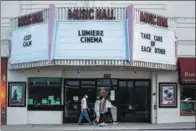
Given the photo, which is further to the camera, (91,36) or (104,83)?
(104,83)

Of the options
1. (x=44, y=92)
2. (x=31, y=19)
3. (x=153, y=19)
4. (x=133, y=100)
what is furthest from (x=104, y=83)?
(x=31, y=19)

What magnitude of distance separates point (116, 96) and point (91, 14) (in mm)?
5548

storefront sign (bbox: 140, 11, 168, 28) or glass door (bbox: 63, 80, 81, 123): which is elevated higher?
storefront sign (bbox: 140, 11, 168, 28)

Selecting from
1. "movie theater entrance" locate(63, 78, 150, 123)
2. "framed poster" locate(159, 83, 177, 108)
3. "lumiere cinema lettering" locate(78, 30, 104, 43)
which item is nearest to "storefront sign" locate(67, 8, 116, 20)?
"lumiere cinema lettering" locate(78, 30, 104, 43)

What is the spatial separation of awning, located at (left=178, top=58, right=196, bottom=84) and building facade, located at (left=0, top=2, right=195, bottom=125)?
5 centimetres

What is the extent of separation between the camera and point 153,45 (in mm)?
17641

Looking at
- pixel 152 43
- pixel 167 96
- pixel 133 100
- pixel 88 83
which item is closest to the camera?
pixel 152 43

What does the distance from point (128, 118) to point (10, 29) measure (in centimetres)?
785

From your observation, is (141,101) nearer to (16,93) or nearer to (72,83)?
(72,83)

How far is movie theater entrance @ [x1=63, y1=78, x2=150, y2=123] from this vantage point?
66.5 ft

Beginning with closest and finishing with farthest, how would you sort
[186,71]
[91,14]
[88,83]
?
[91,14] → [186,71] → [88,83]

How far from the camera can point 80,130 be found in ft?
54.8

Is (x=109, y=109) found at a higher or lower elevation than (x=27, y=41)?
lower

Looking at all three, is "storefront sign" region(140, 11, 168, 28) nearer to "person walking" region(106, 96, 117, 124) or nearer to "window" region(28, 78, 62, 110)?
"person walking" region(106, 96, 117, 124)
